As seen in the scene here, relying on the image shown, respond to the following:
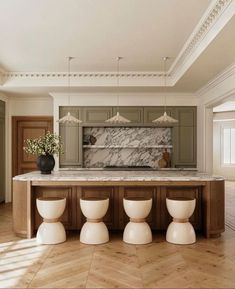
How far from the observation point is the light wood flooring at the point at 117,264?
9.87 ft

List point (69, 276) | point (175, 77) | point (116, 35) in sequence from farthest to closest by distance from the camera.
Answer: point (175, 77) → point (116, 35) → point (69, 276)

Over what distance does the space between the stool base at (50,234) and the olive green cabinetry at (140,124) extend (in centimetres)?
286

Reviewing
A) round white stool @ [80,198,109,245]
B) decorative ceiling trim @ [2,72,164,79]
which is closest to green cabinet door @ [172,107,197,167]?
decorative ceiling trim @ [2,72,164,79]

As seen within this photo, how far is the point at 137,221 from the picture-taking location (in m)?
4.25

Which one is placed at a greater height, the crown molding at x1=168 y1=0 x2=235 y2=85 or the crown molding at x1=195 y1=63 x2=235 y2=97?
the crown molding at x1=168 y1=0 x2=235 y2=85

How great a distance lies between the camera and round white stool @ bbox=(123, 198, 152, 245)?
4180 mm

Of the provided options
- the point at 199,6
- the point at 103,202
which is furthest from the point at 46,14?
the point at 103,202

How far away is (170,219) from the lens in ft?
15.1

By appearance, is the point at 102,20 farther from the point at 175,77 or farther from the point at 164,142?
the point at 164,142

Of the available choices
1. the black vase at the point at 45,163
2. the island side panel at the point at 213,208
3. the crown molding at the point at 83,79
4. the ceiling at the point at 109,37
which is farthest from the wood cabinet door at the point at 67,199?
the crown molding at the point at 83,79

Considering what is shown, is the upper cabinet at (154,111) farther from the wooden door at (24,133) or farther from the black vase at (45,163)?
the black vase at (45,163)

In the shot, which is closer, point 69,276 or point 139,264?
point 69,276

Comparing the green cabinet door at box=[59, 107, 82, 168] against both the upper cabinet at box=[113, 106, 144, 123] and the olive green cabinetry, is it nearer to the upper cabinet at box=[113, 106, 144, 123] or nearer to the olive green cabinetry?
the olive green cabinetry

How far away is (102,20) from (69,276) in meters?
2.80
